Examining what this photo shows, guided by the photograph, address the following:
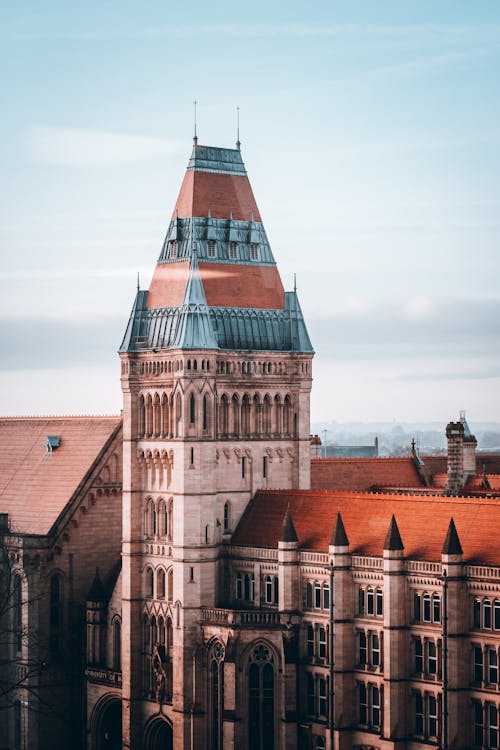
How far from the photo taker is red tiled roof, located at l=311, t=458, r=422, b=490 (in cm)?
13675

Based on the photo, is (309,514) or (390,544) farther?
(309,514)

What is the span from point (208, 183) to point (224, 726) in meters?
38.9

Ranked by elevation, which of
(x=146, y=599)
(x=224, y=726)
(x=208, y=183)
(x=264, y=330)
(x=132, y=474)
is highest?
(x=208, y=183)

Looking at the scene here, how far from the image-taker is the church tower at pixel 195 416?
12075 centimetres

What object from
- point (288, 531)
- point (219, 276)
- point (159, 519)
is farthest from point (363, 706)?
point (219, 276)

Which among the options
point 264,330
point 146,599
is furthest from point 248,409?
point 146,599

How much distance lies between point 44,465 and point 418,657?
1692 inches

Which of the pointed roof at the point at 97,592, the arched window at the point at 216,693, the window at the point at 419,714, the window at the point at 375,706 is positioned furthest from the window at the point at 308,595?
the pointed roof at the point at 97,592

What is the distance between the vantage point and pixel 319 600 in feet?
376

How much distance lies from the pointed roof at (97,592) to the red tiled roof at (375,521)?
1346cm

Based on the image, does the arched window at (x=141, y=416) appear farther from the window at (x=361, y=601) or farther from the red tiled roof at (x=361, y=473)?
the window at (x=361, y=601)

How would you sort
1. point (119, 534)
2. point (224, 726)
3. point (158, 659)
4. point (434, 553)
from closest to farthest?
1. point (434, 553)
2. point (224, 726)
3. point (158, 659)
4. point (119, 534)

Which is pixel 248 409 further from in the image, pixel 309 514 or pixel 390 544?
pixel 390 544

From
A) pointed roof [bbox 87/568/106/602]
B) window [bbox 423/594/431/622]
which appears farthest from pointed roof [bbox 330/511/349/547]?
pointed roof [bbox 87/568/106/602]
